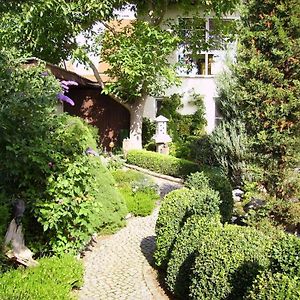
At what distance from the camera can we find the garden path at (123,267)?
496 cm

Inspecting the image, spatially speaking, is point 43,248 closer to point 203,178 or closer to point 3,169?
point 3,169

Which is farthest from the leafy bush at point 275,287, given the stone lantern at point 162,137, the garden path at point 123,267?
the stone lantern at point 162,137

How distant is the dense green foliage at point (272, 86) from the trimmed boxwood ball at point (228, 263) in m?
2.15

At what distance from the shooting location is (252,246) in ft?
13.2

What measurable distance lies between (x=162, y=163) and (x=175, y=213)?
8.09 metres

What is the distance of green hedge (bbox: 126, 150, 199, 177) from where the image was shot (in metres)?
12.7

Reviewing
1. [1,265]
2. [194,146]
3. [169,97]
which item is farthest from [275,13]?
[169,97]

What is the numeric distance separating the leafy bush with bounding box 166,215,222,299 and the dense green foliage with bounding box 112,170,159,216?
142 inches

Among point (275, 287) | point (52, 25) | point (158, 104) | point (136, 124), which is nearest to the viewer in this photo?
point (275, 287)

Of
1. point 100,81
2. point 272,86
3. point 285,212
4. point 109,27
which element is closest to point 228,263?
point 285,212

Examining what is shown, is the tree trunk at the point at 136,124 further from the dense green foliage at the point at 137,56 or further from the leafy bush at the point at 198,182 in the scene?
the leafy bush at the point at 198,182

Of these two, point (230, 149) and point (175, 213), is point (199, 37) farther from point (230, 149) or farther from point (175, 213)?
point (175, 213)

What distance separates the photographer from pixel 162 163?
13.6 meters

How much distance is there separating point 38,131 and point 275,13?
3996 mm
